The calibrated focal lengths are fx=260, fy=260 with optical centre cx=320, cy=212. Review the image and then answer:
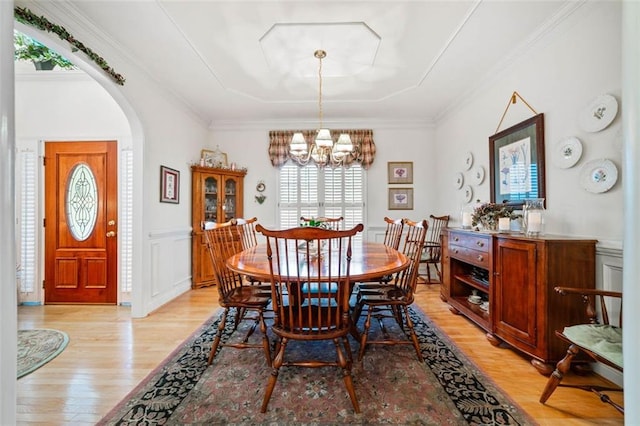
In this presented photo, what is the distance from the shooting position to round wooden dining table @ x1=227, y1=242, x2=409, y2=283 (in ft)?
5.09

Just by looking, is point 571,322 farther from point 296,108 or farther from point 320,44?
point 296,108

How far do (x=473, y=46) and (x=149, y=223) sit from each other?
3888mm

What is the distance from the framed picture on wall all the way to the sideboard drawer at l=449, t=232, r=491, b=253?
0.58 meters

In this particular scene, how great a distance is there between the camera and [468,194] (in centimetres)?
355

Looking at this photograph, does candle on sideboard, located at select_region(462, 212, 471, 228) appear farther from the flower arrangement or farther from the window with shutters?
the window with shutters

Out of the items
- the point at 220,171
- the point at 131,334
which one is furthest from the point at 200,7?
the point at 131,334

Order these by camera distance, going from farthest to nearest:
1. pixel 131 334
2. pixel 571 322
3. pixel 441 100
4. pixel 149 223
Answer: pixel 441 100
pixel 149 223
pixel 131 334
pixel 571 322

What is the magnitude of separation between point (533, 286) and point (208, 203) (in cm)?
409

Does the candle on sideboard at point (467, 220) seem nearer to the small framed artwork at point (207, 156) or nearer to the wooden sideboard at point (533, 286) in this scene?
the wooden sideboard at point (533, 286)

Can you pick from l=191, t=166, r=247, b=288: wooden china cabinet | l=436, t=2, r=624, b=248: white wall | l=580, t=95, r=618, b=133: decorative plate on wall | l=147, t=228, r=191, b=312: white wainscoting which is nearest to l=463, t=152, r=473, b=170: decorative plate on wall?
l=436, t=2, r=624, b=248: white wall

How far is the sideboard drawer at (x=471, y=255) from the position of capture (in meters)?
2.32

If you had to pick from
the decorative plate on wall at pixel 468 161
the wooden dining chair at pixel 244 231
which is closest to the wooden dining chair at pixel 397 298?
the wooden dining chair at pixel 244 231

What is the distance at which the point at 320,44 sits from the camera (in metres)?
2.49

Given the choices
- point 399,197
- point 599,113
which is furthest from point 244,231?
point 599,113
